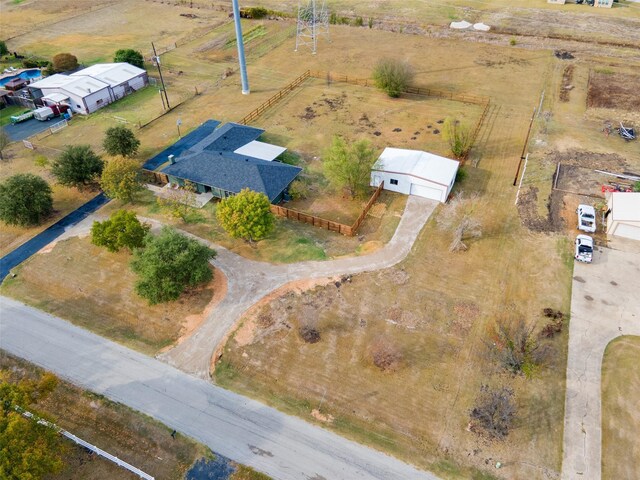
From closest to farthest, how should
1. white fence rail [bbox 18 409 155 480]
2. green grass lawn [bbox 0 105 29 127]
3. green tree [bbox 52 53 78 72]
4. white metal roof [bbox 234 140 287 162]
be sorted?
white fence rail [bbox 18 409 155 480], white metal roof [bbox 234 140 287 162], green grass lawn [bbox 0 105 29 127], green tree [bbox 52 53 78 72]

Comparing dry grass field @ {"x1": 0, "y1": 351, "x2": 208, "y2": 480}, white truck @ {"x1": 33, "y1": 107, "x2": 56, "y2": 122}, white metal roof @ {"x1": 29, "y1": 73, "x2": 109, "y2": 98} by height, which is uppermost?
white metal roof @ {"x1": 29, "y1": 73, "x2": 109, "y2": 98}

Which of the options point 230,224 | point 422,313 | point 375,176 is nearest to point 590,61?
point 375,176

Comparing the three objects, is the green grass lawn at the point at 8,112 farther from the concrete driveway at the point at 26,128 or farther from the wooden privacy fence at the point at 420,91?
the wooden privacy fence at the point at 420,91

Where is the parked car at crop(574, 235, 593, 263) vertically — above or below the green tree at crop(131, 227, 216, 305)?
below

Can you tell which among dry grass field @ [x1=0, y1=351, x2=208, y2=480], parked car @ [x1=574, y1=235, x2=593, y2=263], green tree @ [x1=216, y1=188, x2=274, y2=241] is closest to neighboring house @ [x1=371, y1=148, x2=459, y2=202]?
parked car @ [x1=574, y1=235, x2=593, y2=263]

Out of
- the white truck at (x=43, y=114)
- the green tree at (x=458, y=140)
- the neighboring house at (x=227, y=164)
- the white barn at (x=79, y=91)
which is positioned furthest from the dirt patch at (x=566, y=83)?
the white truck at (x=43, y=114)

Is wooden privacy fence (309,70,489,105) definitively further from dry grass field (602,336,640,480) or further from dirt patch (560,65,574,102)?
dry grass field (602,336,640,480)

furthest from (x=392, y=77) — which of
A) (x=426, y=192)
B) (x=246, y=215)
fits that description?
(x=246, y=215)
